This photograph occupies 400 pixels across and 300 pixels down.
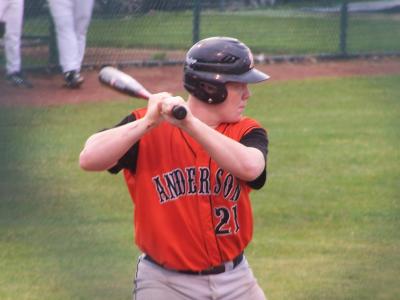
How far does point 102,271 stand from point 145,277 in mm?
1535

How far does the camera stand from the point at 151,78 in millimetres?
→ 7148

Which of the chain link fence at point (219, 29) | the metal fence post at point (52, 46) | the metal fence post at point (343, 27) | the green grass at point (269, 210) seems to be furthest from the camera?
the metal fence post at point (343, 27)

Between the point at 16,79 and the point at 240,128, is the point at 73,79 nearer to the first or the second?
the point at 16,79

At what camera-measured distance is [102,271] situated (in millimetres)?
3938

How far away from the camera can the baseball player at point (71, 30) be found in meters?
6.24

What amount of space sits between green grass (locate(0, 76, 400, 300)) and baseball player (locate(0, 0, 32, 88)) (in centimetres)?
25

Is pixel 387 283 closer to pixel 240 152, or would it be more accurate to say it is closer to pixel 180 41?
pixel 240 152

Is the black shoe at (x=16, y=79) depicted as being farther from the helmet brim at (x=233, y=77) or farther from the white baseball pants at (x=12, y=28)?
the helmet brim at (x=233, y=77)

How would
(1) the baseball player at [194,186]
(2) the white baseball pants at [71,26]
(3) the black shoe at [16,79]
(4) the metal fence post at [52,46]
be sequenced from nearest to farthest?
1. (1) the baseball player at [194,186]
2. (3) the black shoe at [16,79]
3. (2) the white baseball pants at [71,26]
4. (4) the metal fence post at [52,46]

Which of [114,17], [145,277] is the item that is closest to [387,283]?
[145,277]

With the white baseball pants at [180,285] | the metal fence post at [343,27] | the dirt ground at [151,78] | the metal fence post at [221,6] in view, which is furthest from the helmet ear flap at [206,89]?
the metal fence post at [343,27]

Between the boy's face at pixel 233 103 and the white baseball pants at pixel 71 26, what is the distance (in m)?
3.95

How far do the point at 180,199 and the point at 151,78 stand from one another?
4803mm

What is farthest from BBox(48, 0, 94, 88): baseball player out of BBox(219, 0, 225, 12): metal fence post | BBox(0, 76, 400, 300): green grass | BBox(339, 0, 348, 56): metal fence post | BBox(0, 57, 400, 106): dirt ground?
BBox(339, 0, 348, 56): metal fence post
